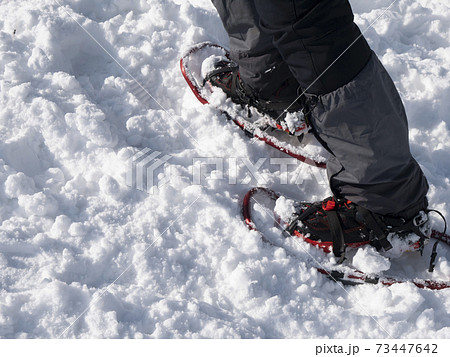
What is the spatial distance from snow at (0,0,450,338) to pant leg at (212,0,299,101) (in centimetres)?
39

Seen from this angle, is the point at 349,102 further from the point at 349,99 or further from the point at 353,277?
the point at 353,277

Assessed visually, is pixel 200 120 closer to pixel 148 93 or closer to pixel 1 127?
pixel 148 93

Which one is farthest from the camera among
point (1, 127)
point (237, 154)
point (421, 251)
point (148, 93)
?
point (148, 93)

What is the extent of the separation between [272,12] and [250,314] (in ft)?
4.73

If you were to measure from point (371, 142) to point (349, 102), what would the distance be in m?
0.23

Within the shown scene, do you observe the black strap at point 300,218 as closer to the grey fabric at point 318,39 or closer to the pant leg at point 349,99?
the pant leg at point 349,99

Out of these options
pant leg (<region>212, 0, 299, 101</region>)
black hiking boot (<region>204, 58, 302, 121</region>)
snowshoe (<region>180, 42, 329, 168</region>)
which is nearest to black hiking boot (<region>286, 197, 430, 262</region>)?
snowshoe (<region>180, 42, 329, 168</region>)

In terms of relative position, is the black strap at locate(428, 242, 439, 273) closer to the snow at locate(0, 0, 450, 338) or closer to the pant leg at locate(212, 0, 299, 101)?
the snow at locate(0, 0, 450, 338)

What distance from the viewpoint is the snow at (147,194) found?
2152 mm

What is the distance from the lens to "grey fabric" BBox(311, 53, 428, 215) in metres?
2.13

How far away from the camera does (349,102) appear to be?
213cm

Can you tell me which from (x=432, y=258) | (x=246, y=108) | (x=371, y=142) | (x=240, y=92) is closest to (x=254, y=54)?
(x=240, y=92)

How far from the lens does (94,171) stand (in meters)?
2.69
